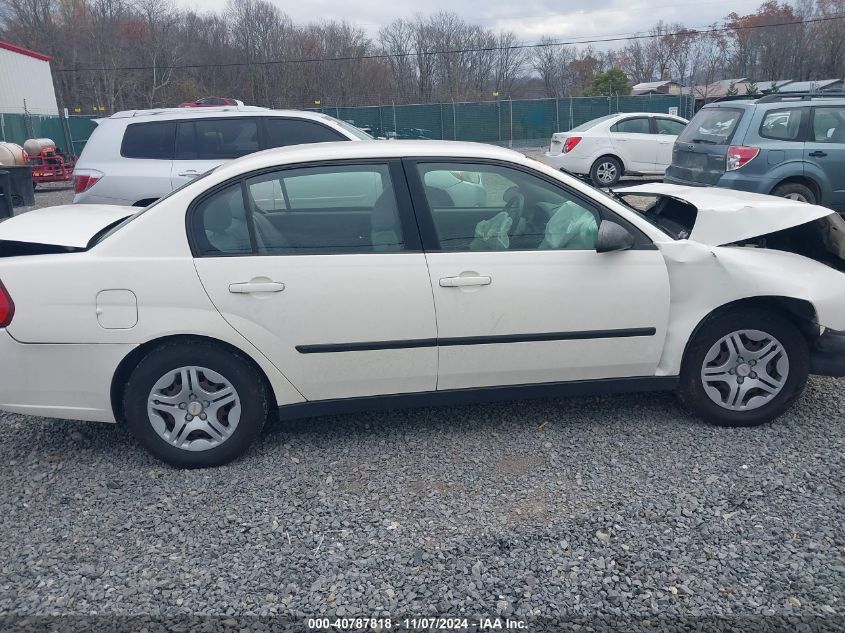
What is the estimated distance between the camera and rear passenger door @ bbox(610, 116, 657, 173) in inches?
608

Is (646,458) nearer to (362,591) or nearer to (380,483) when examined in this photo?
(380,483)

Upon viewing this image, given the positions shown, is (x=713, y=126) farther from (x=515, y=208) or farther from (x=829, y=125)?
(x=515, y=208)

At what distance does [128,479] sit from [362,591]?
153 centimetres

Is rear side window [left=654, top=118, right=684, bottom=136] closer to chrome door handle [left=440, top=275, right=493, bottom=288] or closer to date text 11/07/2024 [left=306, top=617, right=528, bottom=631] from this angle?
chrome door handle [left=440, top=275, right=493, bottom=288]

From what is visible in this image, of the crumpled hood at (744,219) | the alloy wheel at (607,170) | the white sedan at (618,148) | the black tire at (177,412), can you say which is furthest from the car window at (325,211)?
the alloy wheel at (607,170)

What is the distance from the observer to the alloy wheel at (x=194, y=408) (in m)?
3.53

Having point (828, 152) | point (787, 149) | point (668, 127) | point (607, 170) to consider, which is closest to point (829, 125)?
point (828, 152)

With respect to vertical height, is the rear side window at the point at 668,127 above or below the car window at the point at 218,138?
below

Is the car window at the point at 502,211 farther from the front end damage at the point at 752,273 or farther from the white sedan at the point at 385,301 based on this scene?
the front end damage at the point at 752,273

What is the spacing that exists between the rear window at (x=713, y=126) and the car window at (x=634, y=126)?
5303 millimetres

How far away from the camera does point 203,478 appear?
11.7 feet

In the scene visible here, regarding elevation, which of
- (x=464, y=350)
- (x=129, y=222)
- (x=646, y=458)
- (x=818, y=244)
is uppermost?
(x=129, y=222)

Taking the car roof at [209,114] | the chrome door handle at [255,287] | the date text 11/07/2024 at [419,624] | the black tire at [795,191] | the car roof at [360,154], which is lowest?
the date text 11/07/2024 at [419,624]

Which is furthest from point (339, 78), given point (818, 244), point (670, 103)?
point (818, 244)
